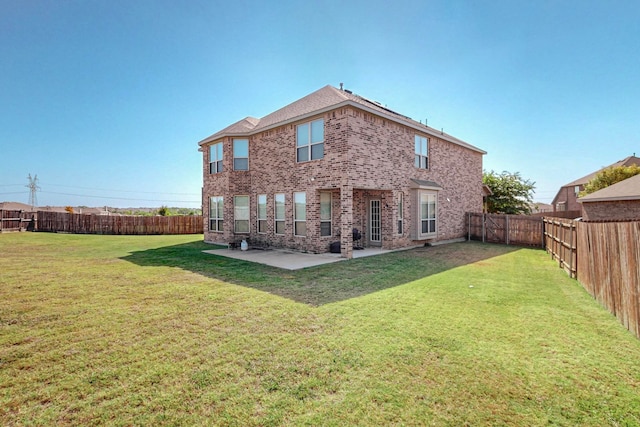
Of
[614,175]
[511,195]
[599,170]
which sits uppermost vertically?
[599,170]

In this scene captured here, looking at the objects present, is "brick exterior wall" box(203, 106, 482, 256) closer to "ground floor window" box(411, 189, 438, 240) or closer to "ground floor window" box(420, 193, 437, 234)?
"ground floor window" box(411, 189, 438, 240)

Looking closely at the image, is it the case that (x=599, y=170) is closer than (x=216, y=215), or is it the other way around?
(x=216, y=215)

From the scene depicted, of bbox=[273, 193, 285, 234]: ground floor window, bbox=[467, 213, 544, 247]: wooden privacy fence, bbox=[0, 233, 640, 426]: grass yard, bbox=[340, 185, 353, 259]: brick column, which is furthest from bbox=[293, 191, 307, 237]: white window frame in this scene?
bbox=[467, 213, 544, 247]: wooden privacy fence

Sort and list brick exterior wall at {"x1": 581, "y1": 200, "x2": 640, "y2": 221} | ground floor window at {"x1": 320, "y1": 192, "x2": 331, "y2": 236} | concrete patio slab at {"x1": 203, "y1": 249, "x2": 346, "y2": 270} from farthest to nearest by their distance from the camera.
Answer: brick exterior wall at {"x1": 581, "y1": 200, "x2": 640, "y2": 221}, ground floor window at {"x1": 320, "y1": 192, "x2": 331, "y2": 236}, concrete patio slab at {"x1": 203, "y1": 249, "x2": 346, "y2": 270}

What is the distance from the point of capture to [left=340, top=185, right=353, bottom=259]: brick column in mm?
10984

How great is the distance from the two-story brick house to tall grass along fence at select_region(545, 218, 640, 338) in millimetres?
6767

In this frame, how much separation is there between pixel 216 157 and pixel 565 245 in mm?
16219

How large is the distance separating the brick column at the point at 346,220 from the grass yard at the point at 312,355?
3840mm

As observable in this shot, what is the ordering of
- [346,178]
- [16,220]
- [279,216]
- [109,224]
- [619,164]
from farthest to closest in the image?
[619,164], [109,224], [16,220], [279,216], [346,178]

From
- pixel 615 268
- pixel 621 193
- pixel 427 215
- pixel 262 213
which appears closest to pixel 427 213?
pixel 427 215

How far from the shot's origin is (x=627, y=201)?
1452cm

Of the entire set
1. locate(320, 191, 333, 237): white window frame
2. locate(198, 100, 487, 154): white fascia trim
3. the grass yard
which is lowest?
the grass yard

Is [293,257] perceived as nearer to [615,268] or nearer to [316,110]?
[316,110]

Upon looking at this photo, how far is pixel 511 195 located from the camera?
74.6ft
